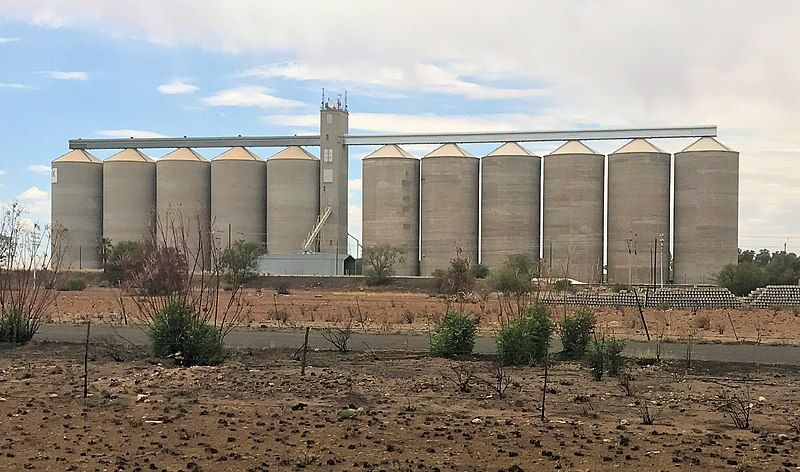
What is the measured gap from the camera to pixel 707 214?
77438mm

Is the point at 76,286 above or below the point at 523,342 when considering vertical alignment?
below

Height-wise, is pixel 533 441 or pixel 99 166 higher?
pixel 99 166

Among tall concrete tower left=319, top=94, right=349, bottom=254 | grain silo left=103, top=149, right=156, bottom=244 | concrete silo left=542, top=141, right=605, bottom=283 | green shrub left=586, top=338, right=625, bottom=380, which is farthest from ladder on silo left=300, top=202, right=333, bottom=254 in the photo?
green shrub left=586, top=338, right=625, bottom=380

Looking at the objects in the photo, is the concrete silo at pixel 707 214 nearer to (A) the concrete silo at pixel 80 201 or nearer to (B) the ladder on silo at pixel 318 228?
(B) the ladder on silo at pixel 318 228

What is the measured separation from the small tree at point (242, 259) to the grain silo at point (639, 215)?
97.1 ft

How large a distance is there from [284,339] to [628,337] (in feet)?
30.3

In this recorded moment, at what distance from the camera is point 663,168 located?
79.4 metres

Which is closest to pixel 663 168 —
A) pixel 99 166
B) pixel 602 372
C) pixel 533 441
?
pixel 99 166

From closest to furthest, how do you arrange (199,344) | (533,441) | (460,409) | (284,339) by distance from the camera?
(533,441) → (460,409) → (199,344) → (284,339)

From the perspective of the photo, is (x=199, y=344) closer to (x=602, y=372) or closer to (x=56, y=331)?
(x=602, y=372)

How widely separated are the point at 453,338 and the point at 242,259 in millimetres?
58223

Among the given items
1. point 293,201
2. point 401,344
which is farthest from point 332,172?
point 401,344

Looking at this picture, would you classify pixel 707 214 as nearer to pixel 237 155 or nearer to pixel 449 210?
pixel 449 210

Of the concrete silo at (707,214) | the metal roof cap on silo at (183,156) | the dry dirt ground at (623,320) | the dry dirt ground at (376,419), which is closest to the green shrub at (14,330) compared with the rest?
the dry dirt ground at (376,419)
